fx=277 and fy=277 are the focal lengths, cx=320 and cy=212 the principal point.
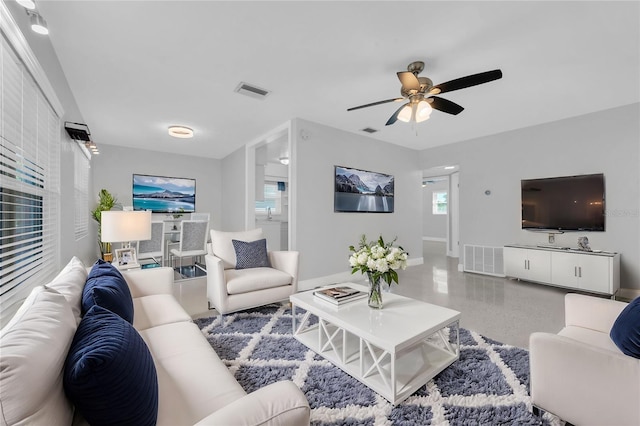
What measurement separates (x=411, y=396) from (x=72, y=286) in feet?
6.26

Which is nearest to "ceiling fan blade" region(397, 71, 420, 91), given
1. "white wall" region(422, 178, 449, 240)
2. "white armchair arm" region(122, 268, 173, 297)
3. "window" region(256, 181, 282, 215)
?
"white armchair arm" region(122, 268, 173, 297)

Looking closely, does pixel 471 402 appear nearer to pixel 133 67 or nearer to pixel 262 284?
pixel 262 284

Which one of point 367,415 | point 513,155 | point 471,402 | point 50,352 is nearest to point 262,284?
point 367,415

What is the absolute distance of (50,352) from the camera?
73cm

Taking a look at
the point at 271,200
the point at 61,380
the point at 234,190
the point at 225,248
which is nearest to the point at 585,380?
the point at 61,380

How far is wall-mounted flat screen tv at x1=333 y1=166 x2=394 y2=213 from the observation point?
4457mm

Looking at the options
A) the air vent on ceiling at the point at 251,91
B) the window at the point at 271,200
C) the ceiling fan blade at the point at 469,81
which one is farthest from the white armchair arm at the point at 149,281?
the window at the point at 271,200

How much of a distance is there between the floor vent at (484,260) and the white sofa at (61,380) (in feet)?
15.8

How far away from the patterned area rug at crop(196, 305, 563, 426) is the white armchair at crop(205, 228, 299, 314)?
31 cm

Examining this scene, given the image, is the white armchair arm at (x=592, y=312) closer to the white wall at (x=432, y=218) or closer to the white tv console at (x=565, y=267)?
the white tv console at (x=565, y=267)

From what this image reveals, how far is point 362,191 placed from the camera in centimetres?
477

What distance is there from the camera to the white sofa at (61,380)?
2.04 ft

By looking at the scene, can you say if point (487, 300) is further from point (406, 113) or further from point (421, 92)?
point (421, 92)

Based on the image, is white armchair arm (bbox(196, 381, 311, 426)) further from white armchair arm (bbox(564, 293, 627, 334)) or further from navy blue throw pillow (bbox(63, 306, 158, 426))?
white armchair arm (bbox(564, 293, 627, 334))
